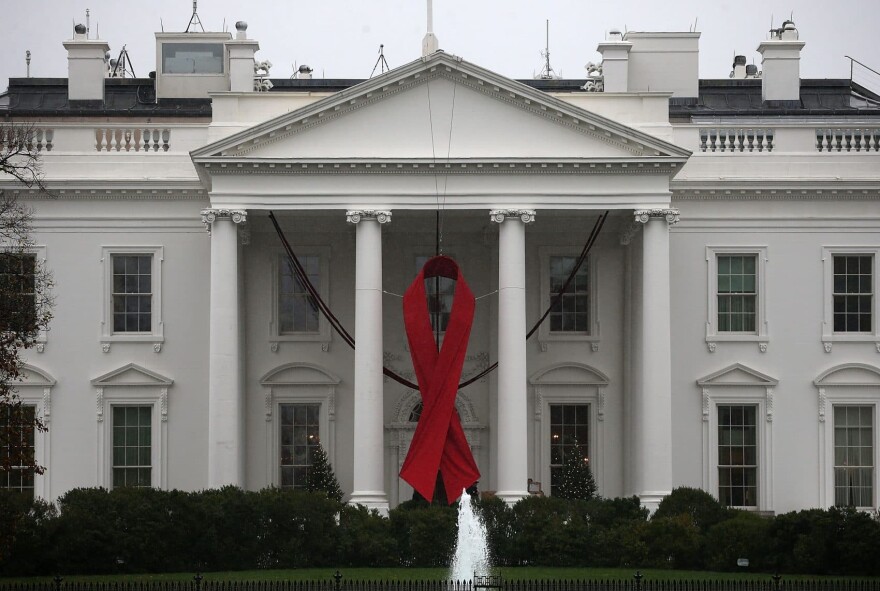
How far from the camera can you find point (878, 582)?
3359 centimetres

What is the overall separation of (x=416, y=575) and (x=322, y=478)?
1029cm

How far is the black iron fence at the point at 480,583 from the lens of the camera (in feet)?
103

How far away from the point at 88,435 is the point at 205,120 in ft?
34.3

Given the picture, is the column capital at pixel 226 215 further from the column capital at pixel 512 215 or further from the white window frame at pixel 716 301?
the white window frame at pixel 716 301

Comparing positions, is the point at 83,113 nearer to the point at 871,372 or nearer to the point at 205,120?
the point at 205,120

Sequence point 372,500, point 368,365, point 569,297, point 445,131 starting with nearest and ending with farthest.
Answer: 1. point 372,500
2. point 368,365
3. point 445,131
4. point 569,297

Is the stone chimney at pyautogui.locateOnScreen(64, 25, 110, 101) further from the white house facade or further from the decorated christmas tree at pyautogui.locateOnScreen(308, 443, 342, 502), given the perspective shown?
the decorated christmas tree at pyautogui.locateOnScreen(308, 443, 342, 502)

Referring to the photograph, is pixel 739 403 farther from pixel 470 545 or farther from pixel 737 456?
pixel 470 545

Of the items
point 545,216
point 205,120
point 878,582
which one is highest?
point 205,120

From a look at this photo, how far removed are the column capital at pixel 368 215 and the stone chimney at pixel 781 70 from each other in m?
15.7

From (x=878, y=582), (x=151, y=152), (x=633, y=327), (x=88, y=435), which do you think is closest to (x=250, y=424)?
(x=88, y=435)

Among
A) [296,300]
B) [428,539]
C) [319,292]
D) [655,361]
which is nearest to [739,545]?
[428,539]

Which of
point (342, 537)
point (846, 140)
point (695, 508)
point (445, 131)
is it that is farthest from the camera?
point (846, 140)

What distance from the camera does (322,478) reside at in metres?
45.2
